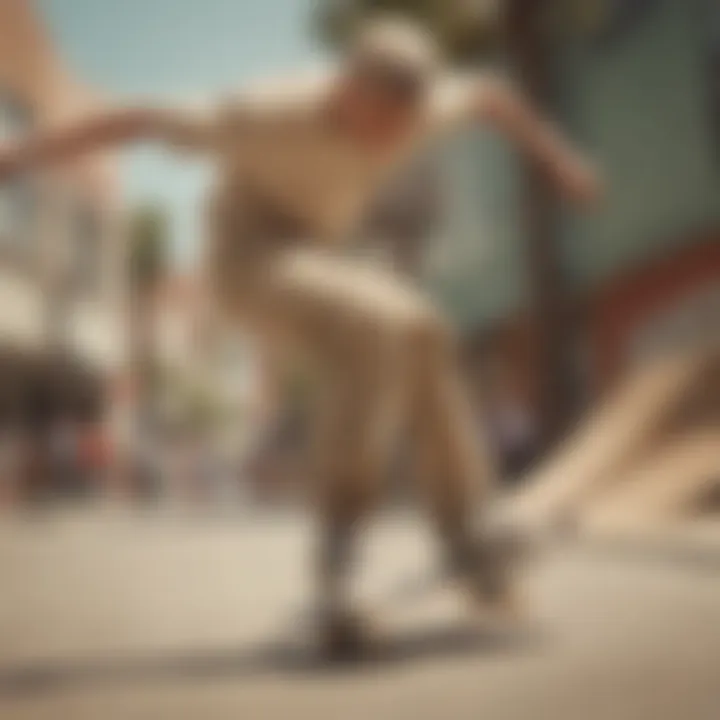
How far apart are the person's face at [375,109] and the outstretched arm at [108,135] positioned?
0.12 metres

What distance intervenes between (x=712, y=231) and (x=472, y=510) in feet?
1.23

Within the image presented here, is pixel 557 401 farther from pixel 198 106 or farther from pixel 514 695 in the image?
pixel 198 106

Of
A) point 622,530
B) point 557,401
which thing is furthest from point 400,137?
point 622,530

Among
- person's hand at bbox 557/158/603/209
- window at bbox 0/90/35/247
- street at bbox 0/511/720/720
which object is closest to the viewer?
street at bbox 0/511/720/720

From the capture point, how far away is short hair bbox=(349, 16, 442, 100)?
808 millimetres

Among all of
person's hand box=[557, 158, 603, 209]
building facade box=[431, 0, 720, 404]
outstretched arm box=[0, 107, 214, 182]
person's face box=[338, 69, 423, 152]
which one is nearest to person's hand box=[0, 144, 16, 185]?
outstretched arm box=[0, 107, 214, 182]

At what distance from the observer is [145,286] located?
790 mm

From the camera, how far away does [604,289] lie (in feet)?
3.12

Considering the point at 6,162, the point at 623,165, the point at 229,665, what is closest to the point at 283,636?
the point at 229,665

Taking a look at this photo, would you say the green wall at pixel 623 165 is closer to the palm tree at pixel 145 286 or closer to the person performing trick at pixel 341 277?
the person performing trick at pixel 341 277

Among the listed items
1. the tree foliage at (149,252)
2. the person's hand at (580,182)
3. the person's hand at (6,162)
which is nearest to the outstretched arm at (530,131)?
the person's hand at (580,182)

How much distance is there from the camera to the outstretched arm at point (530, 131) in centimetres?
88

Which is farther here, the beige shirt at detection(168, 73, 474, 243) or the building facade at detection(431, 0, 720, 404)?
the building facade at detection(431, 0, 720, 404)

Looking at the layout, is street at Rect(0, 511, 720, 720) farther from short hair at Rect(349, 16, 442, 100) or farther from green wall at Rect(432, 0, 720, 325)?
short hair at Rect(349, 16, 442, 100)
